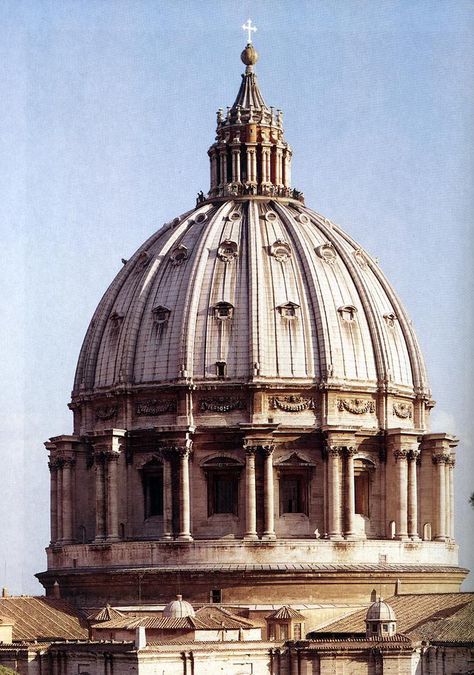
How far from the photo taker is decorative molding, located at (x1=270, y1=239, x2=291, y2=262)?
96.6 metres

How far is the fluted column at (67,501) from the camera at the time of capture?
3836 inches

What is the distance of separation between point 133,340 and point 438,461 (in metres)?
14.0

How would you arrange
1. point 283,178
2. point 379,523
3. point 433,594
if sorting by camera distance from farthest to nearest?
point 283,178, point 379,523, point 433,594

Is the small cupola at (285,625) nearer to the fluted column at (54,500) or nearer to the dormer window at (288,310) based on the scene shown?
the dormer window at (288,310)

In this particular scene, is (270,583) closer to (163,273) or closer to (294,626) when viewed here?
(294,626)

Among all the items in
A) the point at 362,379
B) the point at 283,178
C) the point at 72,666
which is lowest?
the point at 72,666

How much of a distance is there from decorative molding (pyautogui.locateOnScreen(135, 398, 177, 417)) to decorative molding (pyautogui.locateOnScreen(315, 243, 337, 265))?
364 inches

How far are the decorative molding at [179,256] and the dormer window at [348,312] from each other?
23.3 feet

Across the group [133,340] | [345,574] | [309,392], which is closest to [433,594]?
[345,574]

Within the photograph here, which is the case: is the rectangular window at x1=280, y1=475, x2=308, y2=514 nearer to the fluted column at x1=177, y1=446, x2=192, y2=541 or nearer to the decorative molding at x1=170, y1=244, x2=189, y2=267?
the fluted column at x1=177, y1=446, x2=192, y2=541

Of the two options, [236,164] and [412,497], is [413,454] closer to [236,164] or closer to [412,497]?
[412,497]

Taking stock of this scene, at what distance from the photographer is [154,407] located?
9519cm

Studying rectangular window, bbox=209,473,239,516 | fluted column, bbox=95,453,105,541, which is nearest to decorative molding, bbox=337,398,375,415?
rectangular window, bbox=209,473,239,516

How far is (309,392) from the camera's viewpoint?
94.2 metres
